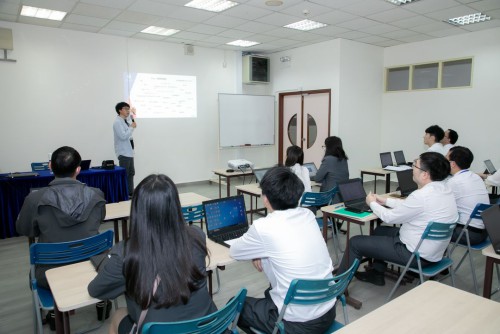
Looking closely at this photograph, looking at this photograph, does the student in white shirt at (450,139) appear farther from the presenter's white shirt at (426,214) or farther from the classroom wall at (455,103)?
the presenter's white shirt at (426,214)

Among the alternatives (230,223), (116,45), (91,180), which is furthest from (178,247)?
(116,45)

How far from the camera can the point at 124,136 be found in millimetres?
5664

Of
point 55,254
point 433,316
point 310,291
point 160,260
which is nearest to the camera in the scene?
point 160,260

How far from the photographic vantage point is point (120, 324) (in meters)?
1.57

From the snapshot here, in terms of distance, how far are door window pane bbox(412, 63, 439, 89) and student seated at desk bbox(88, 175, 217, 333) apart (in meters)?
7.24

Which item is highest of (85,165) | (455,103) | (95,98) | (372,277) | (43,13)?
(43,13)

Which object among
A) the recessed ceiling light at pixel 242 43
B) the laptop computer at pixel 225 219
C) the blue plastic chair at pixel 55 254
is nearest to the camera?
the blue plastic chair at pixel 55 254

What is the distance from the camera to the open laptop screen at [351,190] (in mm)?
3137

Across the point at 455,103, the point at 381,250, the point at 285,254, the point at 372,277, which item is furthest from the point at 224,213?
the point at 455,103

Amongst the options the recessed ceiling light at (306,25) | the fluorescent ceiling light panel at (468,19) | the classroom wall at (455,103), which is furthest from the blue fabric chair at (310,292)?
the classroom wall at (455,103)

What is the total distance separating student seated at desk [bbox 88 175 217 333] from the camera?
1236 mm

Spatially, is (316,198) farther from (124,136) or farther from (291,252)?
(124,136)

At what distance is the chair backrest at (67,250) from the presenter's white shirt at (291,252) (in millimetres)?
1055

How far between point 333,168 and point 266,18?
2.84 meters
